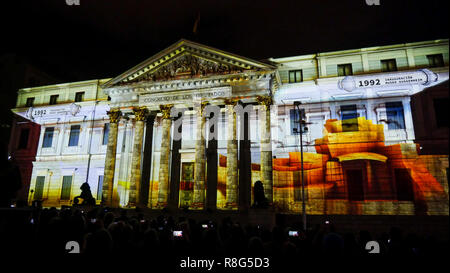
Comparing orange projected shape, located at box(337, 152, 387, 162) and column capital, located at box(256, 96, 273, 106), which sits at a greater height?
column capital, located at box(256, 96, 273, 106)

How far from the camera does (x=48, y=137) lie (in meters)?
36.7

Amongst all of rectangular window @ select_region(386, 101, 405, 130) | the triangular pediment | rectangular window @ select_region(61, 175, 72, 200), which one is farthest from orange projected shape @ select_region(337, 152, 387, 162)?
rectangular window @ select_region(61, 175, 72, 200)

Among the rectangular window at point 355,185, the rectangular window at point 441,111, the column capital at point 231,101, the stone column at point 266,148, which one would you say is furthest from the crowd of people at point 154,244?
the rectangular window at point 441,111

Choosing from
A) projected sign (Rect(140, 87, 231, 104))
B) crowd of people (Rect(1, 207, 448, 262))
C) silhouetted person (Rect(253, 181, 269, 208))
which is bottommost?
crowd of people (Rect(1, 207, 448, 262))

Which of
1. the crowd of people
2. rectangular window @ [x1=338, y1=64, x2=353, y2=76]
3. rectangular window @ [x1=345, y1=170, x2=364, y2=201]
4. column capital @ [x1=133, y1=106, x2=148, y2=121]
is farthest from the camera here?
column capital @ [x1=133, y1=106, x2=148, y2=121]

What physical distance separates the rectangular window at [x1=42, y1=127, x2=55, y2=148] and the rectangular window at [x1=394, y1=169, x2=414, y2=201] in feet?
128

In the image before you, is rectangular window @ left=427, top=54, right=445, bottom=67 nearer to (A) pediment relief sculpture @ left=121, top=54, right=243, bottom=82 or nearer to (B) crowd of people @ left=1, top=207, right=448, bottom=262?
(A) pediment relief sculpture @ left=121, top=54, right=243, bottom=82

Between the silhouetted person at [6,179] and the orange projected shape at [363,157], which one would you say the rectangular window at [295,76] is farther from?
the silhouetted person at [6,179]

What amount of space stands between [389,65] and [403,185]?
11276mm

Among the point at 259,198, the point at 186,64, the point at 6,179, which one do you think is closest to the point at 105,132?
the point at 186,64

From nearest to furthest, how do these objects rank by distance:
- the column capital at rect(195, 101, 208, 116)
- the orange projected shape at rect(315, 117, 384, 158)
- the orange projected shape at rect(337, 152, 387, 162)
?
1. the orange projected shape at rect(337, 152, 387, 162)
2. the orange projected shape at rect(315, 117, 384, 158)
3. the column capital at rect(195, 101, 208, 116)

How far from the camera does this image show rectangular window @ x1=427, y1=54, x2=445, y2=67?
25312 millimetres
